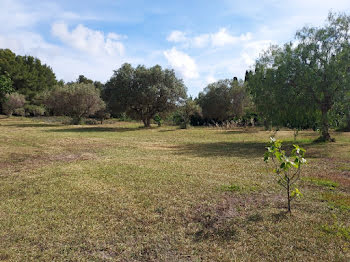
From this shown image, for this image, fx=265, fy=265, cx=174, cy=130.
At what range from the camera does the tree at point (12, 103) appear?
156 ft

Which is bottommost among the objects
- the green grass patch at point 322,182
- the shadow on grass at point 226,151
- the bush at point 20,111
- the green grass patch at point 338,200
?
the green grass patch at point 338,200

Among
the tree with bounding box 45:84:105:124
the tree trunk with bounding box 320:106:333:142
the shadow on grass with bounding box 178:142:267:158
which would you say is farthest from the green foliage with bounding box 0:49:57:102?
the tree trunk with bounding box 320:106:333:142

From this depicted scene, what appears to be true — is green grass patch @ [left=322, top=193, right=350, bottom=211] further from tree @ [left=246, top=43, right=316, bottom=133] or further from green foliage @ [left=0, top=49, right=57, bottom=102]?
green foliage @ [left=0, top=49, right=57, bottom=102]

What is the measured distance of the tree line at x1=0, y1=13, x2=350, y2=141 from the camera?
51.0 feet

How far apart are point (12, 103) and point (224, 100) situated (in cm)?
3799

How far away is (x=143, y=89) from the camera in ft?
101

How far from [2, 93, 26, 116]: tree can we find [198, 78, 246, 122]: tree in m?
33.8

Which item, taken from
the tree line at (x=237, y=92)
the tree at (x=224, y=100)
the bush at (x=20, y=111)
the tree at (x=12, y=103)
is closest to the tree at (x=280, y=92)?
the tree line at (x=237, y=92)

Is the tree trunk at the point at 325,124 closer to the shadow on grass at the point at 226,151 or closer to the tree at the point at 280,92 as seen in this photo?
the tree at the point at 280,92

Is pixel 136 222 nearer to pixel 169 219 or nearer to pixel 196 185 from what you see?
pixel 169 219

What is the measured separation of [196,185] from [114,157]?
18.4ft

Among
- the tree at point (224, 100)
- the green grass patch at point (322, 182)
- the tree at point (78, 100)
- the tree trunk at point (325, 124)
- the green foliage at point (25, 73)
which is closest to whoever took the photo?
the green grass patch at point (322, 182)

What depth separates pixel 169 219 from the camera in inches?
201

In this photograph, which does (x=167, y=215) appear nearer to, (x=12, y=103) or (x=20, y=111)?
(x=12, y=103)
